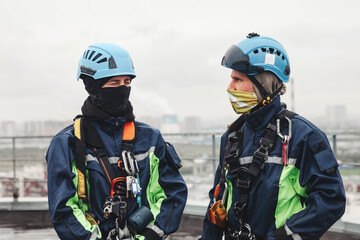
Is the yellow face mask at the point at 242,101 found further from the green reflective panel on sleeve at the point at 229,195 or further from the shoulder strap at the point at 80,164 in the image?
the shoulder strap at the point at 80,164

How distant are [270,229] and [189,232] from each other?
154 inches

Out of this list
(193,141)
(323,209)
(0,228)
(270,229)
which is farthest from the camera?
(193,141)

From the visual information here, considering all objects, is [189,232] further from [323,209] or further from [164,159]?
[323,209]

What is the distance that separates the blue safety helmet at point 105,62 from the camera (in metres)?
2.88

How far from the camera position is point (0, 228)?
6.71 meters

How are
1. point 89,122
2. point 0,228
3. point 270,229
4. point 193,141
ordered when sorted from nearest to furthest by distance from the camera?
point 270,229 < point 89,122 < point 0,228 < point 193,141

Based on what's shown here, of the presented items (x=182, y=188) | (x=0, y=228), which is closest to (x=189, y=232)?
(x=0, y=228)

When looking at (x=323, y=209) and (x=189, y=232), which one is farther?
(x=189, y=232)

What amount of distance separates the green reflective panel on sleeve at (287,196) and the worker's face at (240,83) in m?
0.53

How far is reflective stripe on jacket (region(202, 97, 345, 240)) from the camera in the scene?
2322 millimetres

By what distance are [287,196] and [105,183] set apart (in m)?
1.10

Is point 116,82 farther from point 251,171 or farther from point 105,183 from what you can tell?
point 251,171

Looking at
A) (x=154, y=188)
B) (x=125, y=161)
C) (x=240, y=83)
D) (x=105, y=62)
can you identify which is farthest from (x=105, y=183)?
(x=240, y=83)

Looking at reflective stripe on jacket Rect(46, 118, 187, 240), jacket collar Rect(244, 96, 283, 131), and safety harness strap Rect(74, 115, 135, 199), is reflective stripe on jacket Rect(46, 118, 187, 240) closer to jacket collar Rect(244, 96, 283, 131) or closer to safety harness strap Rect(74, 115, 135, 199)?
safety harness strap Rect(74, 115, 135, 199)
